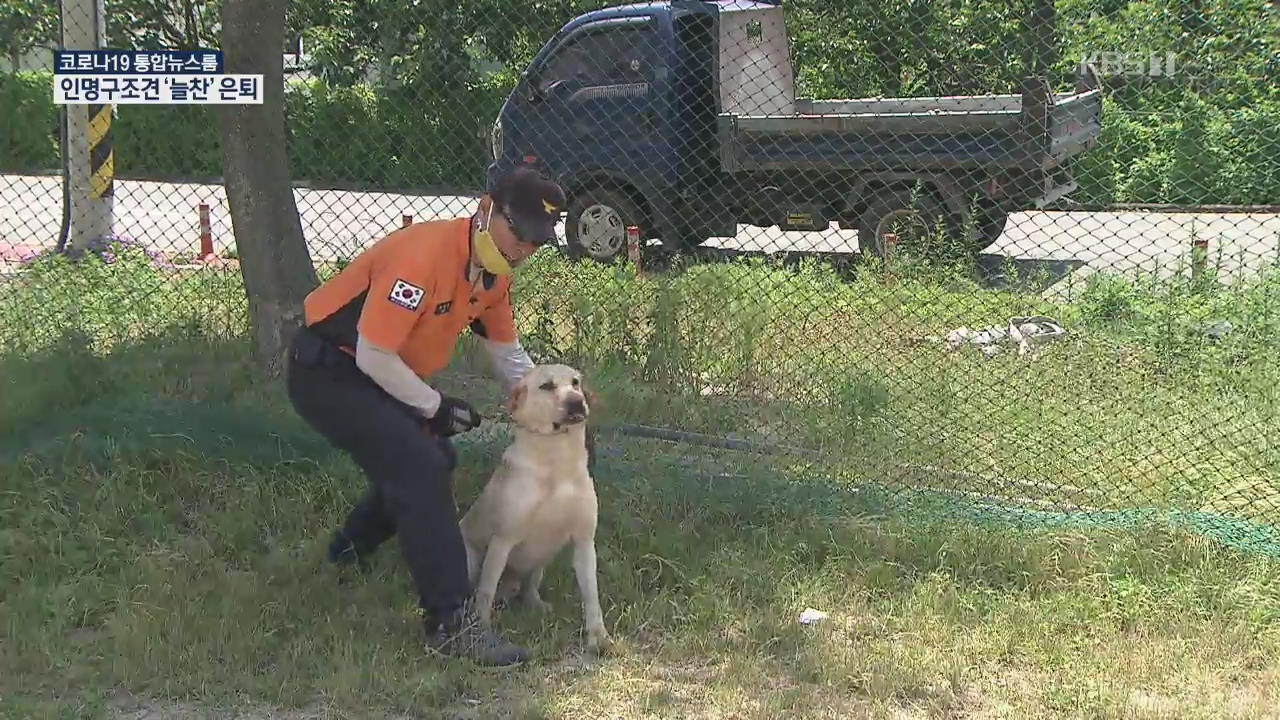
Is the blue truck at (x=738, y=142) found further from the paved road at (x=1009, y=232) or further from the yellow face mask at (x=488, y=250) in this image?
the yellow face mask at (x=488, y=250)

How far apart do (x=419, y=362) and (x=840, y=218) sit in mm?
5723

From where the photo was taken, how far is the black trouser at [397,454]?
3139 mm

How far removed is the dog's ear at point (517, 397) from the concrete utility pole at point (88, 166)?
5.18m

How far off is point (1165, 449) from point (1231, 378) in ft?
3.24

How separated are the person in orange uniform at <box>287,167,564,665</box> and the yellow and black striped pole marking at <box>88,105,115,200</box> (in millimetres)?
5178

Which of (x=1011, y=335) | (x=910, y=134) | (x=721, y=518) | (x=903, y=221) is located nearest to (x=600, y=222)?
(x=903, y=221)

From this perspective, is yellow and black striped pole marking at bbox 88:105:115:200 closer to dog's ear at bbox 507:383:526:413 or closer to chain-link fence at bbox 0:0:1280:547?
chain-link fence at bbox 0:0:1280:547

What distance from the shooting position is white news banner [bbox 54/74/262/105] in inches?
182

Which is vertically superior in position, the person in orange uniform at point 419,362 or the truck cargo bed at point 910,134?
the truck cargo bed at point 910,134

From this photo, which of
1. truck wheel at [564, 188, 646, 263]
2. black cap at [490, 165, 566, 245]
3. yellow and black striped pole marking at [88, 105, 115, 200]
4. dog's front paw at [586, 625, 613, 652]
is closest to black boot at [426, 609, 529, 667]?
dog's front paw at [586, 625, 613, 652]

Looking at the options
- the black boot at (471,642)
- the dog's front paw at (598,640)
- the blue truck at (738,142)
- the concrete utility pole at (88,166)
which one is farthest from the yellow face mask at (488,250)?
the concrete utility pole at (88,166)

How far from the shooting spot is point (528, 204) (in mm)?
3023

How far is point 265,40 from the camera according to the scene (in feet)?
15.4

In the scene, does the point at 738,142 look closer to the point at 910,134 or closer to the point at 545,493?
the point at 910,134
